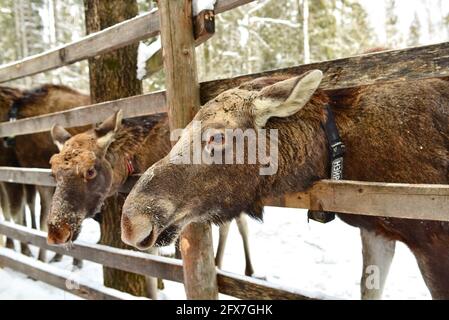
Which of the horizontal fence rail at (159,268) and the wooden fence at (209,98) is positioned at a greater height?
the wooden fence at (209,98)

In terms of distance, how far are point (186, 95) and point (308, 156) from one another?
0.97m

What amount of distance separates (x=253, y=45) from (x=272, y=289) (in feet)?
61.5

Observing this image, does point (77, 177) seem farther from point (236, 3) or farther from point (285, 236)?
point (285, 236)

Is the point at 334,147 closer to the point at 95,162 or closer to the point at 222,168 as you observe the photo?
the point at 222,168

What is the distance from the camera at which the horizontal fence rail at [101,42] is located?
9.86 ft

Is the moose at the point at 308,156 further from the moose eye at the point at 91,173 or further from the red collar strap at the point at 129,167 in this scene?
the red collar strap at the point at 129,167

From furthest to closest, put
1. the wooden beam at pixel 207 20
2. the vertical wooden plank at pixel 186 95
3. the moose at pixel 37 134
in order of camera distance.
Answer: the moose at pixel 37 134 → the vertical wooden plank at pixel 186 95 → the wooden beam at pixel 207 20

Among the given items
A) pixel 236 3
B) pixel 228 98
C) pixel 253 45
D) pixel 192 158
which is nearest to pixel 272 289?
pixel 192 158

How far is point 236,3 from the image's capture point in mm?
2545

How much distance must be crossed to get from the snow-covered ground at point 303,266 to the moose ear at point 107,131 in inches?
62.1

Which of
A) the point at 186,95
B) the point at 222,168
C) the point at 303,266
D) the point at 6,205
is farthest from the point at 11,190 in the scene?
the point at 222,168

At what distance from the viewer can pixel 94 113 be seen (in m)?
3.80

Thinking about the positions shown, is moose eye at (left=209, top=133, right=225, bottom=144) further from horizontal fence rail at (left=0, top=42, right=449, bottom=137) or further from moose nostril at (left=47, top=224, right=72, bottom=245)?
moose nostril at (left=47, top=224, right=72, bottom=245)

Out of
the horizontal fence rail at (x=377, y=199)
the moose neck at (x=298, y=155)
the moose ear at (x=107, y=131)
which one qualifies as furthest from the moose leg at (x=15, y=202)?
the moose neck at (x=298, y=155)
